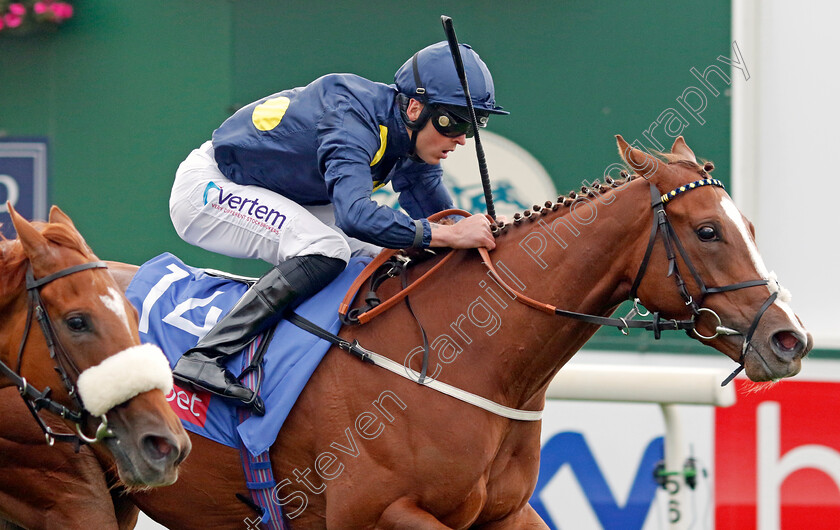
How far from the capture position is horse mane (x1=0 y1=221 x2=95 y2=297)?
112 inches

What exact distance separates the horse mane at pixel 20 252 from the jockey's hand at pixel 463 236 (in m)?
1.12

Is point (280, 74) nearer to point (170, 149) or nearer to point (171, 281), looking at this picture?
point (170, 149)

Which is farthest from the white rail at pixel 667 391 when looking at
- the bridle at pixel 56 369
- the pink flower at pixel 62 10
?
the pink flower at pixel 62 10

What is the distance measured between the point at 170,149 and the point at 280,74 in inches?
31.4

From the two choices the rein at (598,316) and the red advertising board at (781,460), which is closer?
the rein at (598,316)

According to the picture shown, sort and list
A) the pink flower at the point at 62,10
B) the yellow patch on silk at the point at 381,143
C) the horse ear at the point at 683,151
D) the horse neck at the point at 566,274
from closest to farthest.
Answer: the horse neck at the point at 566,274, the horse ear at the point at 683,151, the yellow patch on silk at the point at 381,143, the pink flower at the point at 62,10

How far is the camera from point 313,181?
367cm

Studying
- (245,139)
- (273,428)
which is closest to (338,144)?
(245,139)

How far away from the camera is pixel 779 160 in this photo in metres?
5.18

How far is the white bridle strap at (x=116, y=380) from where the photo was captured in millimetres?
2727

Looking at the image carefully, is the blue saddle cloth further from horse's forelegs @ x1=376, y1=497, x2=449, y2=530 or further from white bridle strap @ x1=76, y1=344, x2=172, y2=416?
white bridle strap @ x1=76, y1=344, x2=172, y2=416

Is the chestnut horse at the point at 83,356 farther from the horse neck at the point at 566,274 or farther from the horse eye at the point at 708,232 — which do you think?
the horse eye at the point at 708,232

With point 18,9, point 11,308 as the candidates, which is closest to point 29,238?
point 11,308

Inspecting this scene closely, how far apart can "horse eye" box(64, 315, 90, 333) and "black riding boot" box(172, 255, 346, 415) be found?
24.0 inches
